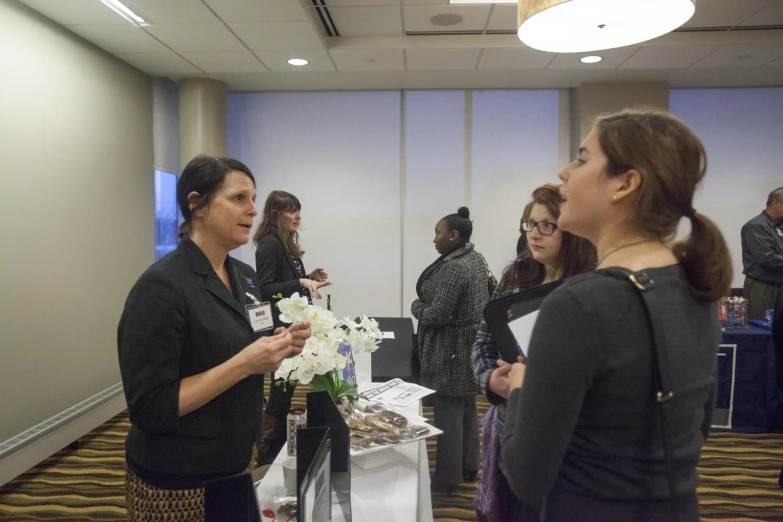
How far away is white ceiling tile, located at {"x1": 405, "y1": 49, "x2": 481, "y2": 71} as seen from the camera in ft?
13.2

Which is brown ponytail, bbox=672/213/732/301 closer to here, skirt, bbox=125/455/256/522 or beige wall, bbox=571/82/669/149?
skirt, bbox=125/455/256/522

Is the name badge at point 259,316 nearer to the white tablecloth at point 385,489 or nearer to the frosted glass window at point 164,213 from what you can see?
the white tablecloth at point 385,489

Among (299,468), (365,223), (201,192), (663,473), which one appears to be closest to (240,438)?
(299,468)

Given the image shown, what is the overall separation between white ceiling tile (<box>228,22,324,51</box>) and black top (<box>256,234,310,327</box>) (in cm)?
148

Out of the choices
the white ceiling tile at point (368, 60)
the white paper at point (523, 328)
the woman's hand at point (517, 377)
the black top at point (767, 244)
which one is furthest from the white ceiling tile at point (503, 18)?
the woman's hand at point (517, 377)

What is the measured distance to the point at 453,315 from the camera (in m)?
2.75

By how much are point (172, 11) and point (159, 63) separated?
1217 mm

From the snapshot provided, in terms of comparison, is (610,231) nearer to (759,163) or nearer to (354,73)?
(354,73)

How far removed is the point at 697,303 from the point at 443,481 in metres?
2.29

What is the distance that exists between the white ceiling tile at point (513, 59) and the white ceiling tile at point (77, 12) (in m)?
2.60

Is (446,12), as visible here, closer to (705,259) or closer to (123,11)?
(123,11)

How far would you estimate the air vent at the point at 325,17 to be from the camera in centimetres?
334

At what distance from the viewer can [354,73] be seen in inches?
185

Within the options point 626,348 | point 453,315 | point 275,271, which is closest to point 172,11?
point 275,271
